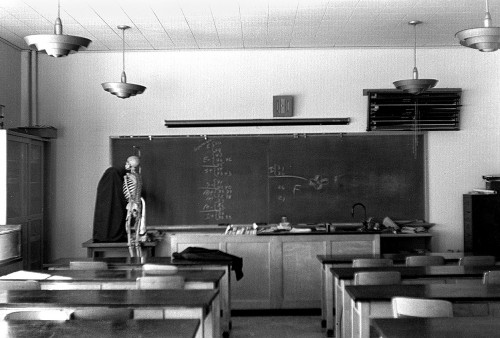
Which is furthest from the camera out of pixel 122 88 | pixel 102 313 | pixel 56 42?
pixel 122 88

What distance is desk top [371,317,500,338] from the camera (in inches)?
125

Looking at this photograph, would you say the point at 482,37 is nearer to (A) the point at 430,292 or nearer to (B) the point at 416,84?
(A) the point at 430,292

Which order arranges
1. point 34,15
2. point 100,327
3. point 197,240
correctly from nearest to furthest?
point 100,327, point 34,15, point 197,240

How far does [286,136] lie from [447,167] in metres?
2.08

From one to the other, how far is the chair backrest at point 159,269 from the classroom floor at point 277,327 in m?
1.41

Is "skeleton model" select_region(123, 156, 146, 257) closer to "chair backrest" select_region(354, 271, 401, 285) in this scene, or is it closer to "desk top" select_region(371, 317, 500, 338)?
"chair backrest" select_region(354, 271, 401, 285)

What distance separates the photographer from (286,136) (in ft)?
27.9

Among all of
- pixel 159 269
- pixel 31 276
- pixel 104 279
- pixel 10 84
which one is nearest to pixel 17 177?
pixel 10 84

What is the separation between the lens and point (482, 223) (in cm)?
823

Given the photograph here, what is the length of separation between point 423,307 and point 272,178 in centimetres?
476

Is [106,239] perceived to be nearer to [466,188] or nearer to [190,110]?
[190,110]


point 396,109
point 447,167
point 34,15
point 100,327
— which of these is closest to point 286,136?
point 396,109

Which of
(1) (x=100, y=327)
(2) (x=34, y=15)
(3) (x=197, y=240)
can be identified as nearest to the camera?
(1) (x=100, y=327)

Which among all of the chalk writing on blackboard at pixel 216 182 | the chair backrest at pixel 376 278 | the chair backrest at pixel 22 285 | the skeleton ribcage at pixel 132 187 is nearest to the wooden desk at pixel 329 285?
the chair backrest at pixel 376 278
